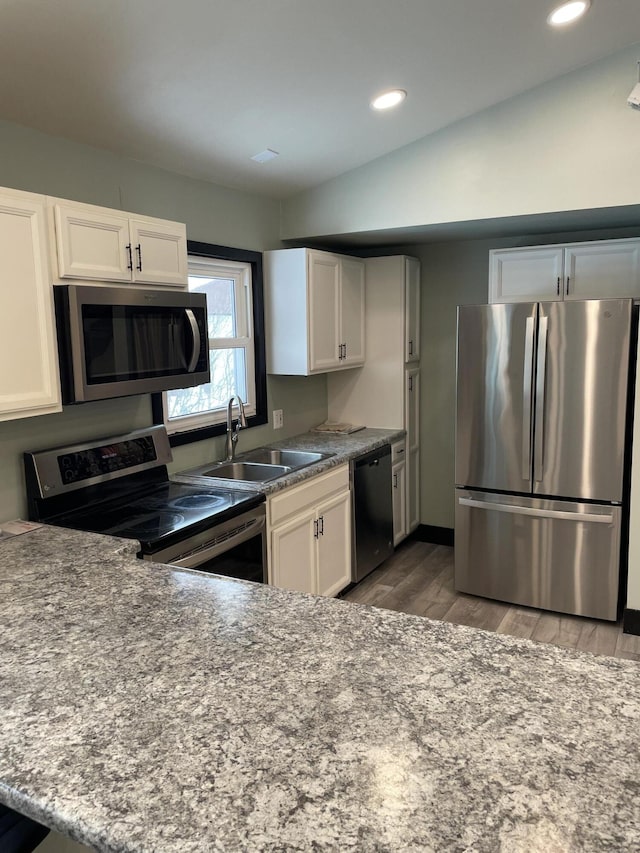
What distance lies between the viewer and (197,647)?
1.32 metres

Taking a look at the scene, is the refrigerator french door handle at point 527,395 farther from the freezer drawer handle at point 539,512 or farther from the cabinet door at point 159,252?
the cabinet door at point 159,252

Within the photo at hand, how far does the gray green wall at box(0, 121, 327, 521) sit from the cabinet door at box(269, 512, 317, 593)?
0.65 meters

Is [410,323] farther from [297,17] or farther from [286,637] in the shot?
[286,637]

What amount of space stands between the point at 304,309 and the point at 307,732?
2965 mm

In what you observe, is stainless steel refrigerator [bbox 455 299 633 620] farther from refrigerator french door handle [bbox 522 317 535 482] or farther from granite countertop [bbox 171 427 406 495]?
granite countertop [bbox 171 427 406 495]

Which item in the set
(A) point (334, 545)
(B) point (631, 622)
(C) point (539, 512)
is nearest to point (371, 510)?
(A) point (334, 545)

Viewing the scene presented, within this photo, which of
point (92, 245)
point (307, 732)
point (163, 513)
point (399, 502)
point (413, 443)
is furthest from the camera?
point (413, 443)

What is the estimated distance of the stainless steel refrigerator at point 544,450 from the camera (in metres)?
3.35

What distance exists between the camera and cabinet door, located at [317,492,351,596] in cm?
346

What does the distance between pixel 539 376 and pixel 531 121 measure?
127cm

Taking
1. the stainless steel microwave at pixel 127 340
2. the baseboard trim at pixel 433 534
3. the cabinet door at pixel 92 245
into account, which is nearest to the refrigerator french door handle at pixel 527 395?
the baseboard trim at pixel 433 534

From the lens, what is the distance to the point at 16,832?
1216mm

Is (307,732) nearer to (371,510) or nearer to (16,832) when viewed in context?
(16,832)

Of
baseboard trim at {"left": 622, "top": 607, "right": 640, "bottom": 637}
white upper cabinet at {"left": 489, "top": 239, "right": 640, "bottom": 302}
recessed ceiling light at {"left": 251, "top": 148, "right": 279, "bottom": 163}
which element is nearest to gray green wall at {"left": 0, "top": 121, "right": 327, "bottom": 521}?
recessed ceiling light at {"left": 251, "top": 148, "right": 279, "bottom": 163}
